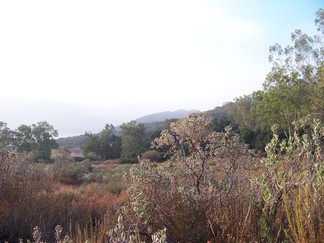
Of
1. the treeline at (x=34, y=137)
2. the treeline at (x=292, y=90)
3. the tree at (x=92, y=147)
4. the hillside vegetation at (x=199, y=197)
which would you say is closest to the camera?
the hillside vegetation at (x=199, y=197)

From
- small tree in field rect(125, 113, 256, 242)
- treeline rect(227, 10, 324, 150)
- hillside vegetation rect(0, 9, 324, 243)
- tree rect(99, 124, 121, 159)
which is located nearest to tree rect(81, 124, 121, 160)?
tree rect(99, 124, 121, 159)

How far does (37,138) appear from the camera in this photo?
1780 inches

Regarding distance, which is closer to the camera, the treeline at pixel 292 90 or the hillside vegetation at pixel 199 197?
the hillside vegetation at pixel 199 197

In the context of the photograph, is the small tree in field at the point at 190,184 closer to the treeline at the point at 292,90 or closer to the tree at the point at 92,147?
the treeline at the point at 292,90

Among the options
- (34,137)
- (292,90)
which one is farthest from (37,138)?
(292,90)

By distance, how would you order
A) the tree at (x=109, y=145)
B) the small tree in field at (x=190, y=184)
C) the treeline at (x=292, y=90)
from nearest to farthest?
the small tree in field at (x=190, y=184) → the treeline at (x=292, y=90) → the tree at (x=109, y=145)

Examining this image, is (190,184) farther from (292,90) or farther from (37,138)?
(37,138)

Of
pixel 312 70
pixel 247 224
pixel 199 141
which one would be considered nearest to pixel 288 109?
pixel 312 70

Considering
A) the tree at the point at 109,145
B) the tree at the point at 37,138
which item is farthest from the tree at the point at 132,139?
the tree at the point at 37,138

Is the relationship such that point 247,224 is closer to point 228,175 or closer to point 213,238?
point 213,238

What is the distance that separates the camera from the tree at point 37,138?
43281 millimetres

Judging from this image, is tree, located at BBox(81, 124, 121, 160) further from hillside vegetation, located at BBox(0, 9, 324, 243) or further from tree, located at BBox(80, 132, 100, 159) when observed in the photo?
hillside vegetation, located at BBox(0, 9, 324, 243)

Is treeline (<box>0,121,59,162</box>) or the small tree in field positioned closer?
the small tree in field

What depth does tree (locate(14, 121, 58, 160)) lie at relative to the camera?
43281 millimetres
